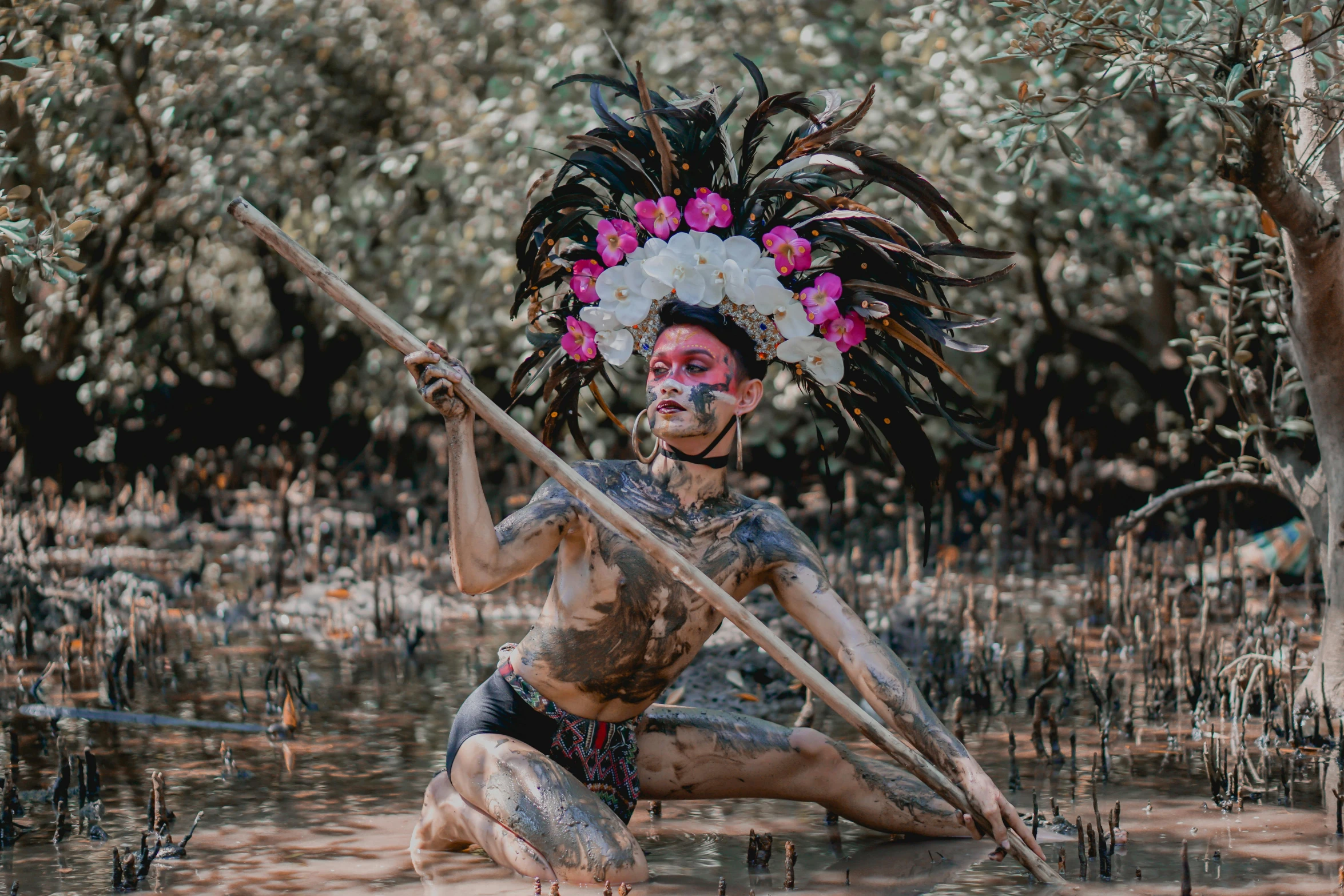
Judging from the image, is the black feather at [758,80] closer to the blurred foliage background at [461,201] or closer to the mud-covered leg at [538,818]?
the mud-covered leg at [538,818]

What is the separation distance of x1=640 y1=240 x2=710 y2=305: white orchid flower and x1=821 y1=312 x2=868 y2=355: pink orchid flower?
1.20 ft

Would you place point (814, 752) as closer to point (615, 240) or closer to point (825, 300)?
point (825, 300)

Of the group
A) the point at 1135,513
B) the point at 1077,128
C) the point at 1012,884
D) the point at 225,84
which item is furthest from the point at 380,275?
the point at 1012,884

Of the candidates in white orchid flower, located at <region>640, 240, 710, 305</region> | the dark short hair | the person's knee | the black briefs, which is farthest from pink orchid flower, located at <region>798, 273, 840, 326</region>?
the black briefs

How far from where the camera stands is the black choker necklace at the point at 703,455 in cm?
427

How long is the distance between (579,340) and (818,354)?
27.8 inches

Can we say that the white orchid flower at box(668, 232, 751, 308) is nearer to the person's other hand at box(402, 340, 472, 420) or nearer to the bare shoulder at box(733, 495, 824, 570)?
the bare shoulder at box(733, 495, 824, 570)

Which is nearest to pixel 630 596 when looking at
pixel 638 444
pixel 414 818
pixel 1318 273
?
pixel 638 444

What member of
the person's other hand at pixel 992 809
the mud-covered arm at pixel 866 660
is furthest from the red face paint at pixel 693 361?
the person's other hand at pixel 992 809

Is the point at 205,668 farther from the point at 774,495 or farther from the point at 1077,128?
the point at 774,495

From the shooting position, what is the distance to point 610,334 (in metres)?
4.39

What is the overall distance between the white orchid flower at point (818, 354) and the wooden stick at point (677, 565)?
71 cm

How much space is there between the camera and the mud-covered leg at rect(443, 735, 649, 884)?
3.81 meters

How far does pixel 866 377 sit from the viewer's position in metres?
4.43
